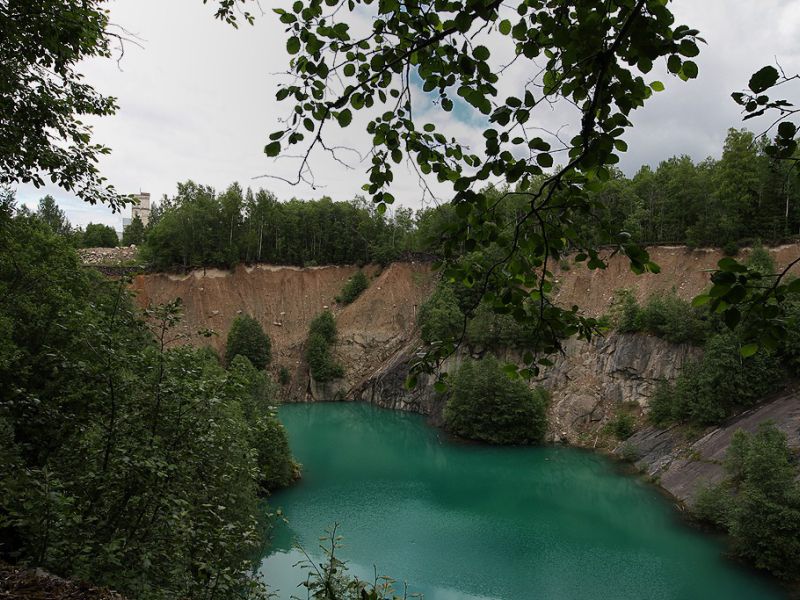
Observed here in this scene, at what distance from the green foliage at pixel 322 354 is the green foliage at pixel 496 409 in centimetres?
1396

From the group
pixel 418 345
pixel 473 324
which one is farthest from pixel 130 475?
pixel 418 345

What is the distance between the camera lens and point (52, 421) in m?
4.56

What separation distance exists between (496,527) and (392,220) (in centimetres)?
3733

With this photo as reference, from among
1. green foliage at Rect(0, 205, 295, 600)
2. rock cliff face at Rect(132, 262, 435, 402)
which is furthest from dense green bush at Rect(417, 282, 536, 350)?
green foliage at Rect(0, 205, 295, 600)

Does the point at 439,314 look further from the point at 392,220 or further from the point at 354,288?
the point at 392,220

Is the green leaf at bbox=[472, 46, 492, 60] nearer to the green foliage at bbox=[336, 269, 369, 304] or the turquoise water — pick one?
the turquoise water

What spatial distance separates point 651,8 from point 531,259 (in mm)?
1084

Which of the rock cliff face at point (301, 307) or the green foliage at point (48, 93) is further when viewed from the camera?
the rock cliff face at point (301, 307)

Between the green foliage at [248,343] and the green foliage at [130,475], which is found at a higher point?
the green foliage at [130,475]

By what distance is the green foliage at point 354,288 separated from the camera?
46000 mm

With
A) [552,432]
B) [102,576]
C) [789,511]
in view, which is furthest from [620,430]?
[102,576]

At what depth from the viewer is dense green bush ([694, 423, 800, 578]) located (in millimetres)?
14586

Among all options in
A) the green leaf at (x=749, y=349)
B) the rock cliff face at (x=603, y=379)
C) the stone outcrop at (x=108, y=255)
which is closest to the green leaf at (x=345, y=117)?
the green leaf at (x=749, y=349)

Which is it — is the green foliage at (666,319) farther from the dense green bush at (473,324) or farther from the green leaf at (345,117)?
the green leaf at (345,117)
